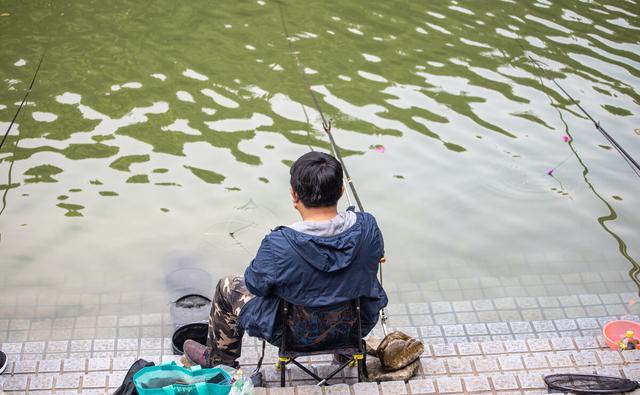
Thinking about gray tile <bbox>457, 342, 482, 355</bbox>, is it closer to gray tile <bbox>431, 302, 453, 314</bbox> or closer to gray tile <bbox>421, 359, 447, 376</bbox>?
gray tile <bbox>421, 359, 447, 376</bbox>

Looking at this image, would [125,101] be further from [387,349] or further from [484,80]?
[387,349]

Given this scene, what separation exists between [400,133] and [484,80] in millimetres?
1508

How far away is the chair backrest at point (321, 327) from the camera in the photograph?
3.73 m

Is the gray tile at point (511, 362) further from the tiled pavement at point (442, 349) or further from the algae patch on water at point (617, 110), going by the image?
the algae patch on water at point (617, 110)

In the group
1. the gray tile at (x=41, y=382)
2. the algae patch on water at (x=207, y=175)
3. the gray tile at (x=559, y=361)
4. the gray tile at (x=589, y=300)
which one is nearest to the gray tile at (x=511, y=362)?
the gray tile at (x=559, y=361)

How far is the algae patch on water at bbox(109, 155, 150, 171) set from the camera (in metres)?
7.18

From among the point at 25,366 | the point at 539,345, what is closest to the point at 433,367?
the point at 539,345

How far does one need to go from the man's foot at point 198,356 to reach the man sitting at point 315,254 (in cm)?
57

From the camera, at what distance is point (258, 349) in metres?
5.01

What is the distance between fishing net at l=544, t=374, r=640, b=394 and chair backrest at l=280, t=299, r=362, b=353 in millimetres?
1059

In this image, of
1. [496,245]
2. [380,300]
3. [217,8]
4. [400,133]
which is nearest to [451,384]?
[380,300]

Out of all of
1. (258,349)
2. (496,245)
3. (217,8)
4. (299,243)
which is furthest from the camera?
(217,8)

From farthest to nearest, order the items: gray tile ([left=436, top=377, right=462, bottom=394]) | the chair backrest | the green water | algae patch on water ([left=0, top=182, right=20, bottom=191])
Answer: algae patch on water ([left=0, top=182, right=20, bottom=191]) < the green water < gray tile ([left=436, top=377, right=462, bottom=394]) < the chair backrest

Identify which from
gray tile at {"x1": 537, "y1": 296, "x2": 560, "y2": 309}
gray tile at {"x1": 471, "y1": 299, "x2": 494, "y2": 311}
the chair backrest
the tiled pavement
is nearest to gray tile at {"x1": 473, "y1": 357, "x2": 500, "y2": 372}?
the tiled pavement
